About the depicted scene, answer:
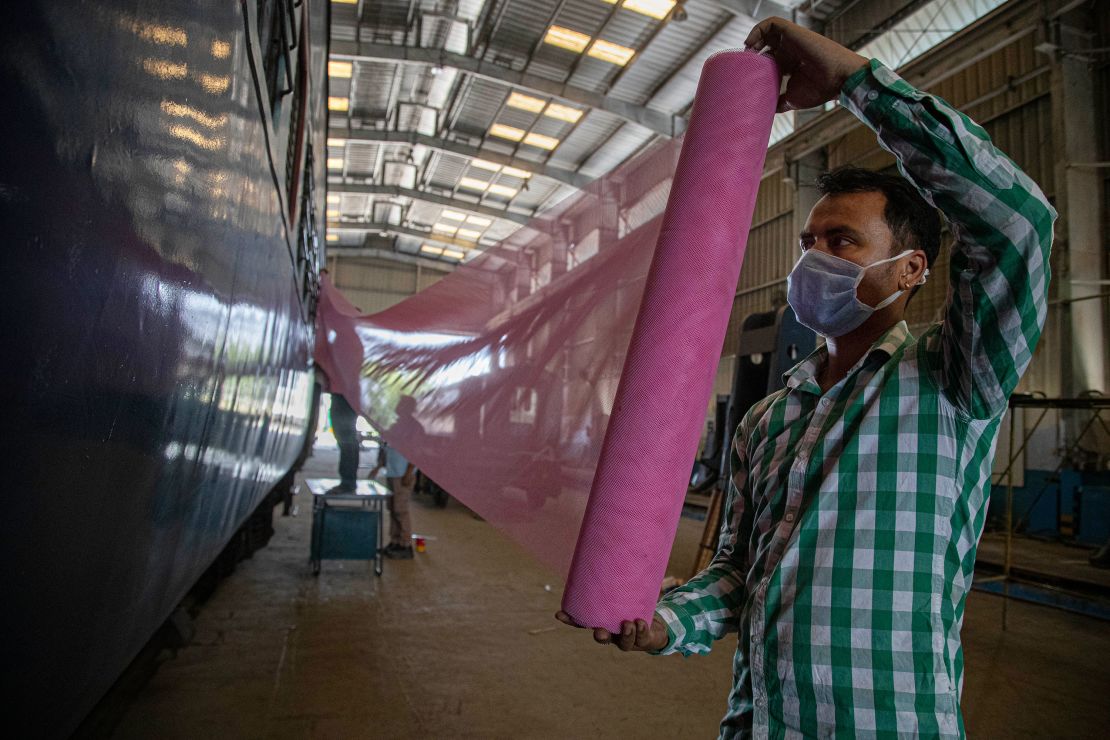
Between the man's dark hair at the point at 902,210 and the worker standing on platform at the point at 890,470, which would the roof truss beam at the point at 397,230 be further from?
the worker standing on platform at the point at 890,470

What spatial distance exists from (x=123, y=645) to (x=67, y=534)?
0.57m

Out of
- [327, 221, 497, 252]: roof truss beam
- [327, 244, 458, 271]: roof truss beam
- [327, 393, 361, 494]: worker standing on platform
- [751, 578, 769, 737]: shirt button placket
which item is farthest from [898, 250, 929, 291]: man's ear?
[327, 244, 458, 271]: roof truss beam

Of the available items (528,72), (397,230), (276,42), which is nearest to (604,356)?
(276,42)

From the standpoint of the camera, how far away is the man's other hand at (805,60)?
3.72ft

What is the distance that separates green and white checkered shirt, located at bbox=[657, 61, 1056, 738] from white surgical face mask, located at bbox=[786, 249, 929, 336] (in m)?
0.13

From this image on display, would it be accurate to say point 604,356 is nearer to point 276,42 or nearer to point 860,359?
point 860,359

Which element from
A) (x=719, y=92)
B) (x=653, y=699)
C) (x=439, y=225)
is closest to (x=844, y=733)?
(x=719, y=92)

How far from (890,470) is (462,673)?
3.23 meters

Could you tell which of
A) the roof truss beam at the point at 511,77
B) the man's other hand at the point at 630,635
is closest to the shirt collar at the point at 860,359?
the man's other hand at the point at 630,635

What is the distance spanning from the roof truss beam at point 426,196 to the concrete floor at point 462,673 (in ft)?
45.5

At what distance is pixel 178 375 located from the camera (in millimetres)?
1116

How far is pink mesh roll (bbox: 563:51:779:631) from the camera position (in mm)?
1073

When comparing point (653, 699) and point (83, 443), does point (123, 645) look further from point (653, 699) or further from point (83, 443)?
point (653, 699)

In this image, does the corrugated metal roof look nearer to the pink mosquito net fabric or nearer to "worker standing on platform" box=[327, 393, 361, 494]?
"worker standing on platform" box=[327, 393, 361, 494]
